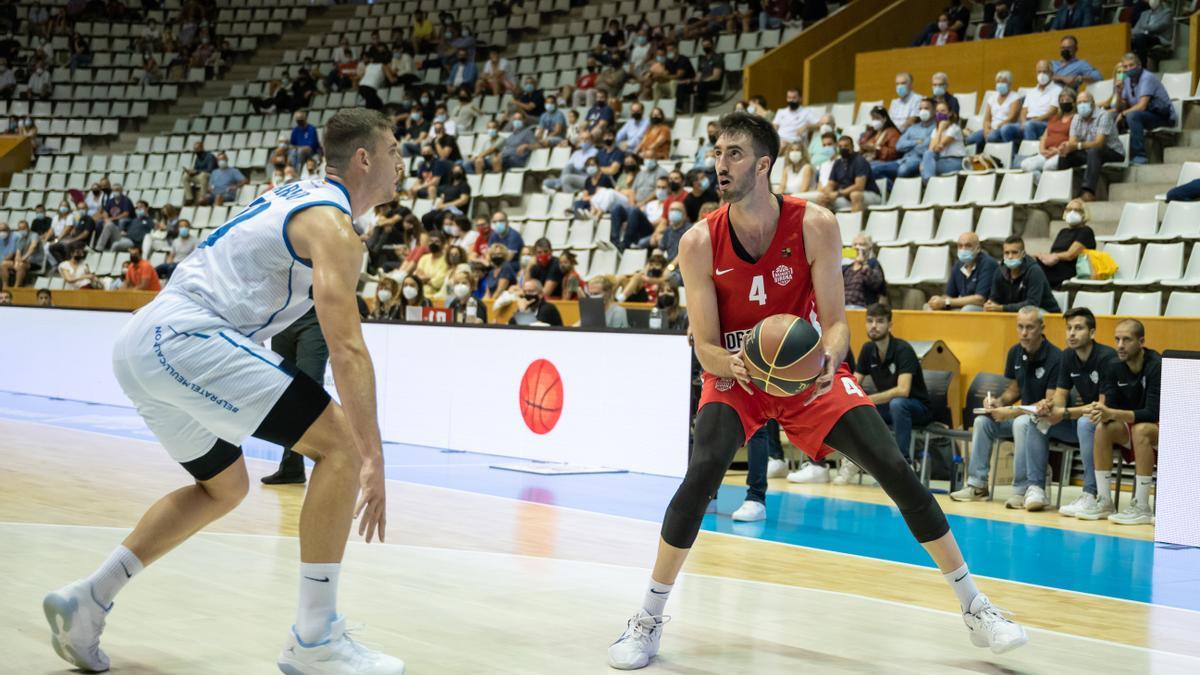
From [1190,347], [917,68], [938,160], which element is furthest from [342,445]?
[917,68]

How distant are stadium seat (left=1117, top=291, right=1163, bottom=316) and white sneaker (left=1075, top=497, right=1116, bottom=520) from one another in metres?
2.63

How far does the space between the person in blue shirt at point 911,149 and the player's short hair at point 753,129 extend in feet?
32.7

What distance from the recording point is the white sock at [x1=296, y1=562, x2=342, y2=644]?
12.3 ft

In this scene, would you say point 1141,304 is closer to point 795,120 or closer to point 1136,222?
point 1136,222

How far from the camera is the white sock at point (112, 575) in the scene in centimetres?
399

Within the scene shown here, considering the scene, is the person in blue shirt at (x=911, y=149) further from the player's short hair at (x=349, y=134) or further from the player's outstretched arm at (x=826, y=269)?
the player's short hair at (x=349, y=134)

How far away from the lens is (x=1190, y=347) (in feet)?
31.0

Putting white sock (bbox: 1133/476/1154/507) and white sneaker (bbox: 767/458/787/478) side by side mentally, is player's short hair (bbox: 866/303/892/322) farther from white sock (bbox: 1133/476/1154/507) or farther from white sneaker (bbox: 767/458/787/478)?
white sock (bbox: 1133/476/1154/507)

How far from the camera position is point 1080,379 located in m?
8.88

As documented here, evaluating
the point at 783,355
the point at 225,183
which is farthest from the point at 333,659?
the point at 225,183

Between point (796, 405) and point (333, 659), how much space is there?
5.96 feet

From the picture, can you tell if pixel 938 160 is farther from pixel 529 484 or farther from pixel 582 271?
pixel 529 484

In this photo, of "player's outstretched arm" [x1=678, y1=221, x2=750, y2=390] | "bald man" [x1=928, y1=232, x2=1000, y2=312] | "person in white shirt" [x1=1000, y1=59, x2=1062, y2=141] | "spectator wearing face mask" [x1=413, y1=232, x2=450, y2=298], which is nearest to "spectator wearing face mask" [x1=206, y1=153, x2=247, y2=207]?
"spectator wearing face mask" [x1=413, y1=232, x2=450, y2=298]

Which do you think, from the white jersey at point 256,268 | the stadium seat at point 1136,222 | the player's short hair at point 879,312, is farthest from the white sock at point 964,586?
the stadium seat at point 1136,222
